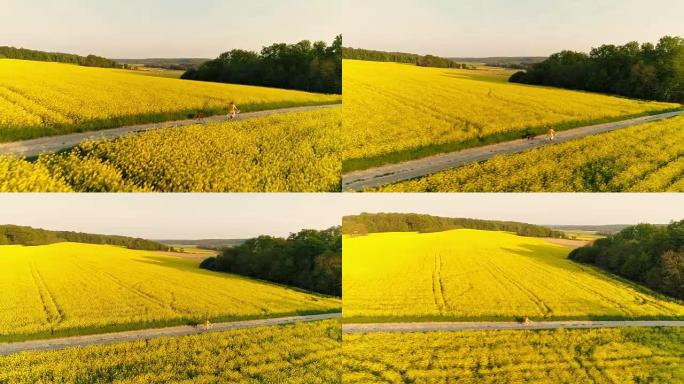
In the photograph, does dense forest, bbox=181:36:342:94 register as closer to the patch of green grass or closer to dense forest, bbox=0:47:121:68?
the patch of green grass

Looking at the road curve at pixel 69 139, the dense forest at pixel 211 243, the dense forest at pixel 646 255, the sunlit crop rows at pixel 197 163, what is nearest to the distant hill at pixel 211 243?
the dense forest at pixel 211 243

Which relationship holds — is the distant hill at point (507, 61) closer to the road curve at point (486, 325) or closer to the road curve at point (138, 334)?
the road curve at point (486, 325)

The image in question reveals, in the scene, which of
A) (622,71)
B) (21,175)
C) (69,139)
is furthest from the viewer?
(622,71)

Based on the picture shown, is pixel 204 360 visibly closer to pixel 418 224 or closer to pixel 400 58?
pixel 418 224

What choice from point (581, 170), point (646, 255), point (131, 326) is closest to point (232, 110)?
point (131, 326)

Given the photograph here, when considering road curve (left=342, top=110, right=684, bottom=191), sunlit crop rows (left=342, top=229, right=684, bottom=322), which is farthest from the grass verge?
road curve (left=342, top=110, right=684, bottom=191)
